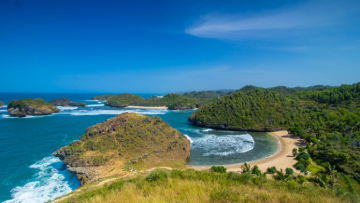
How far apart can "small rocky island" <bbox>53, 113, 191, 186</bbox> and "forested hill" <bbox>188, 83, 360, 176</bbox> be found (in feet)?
92.7

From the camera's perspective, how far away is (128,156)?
26328 mm

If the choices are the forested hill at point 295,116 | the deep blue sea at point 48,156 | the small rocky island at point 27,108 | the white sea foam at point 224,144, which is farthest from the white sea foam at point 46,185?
the small rocky island at point 27,108

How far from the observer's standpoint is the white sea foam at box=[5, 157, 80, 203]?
19591 millimetres

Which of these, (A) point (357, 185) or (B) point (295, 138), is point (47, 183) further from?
(B) point (295, 138)

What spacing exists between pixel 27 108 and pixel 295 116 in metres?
116

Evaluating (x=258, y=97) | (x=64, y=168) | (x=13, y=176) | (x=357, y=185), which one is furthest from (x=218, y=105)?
(x=13, y=176)

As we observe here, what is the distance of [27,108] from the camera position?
78.1m

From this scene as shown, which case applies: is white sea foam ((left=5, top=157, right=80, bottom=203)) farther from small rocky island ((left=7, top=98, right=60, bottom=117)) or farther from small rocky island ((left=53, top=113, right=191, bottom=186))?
small rocky island ((left=7, top=98, right=60, bottom=117))

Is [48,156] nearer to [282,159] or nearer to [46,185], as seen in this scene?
[46,185]

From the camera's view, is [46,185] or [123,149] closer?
[46,185]

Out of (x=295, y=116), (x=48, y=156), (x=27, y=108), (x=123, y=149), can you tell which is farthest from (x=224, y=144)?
(x=27, y=108)

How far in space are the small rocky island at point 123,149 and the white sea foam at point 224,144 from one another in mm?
6724

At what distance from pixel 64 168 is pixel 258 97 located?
67828mm

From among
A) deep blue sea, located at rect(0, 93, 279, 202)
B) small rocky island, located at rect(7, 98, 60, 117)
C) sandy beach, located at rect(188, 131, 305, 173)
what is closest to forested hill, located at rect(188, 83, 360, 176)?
sandy beach, located at rect(188, 131, 305, 173)
